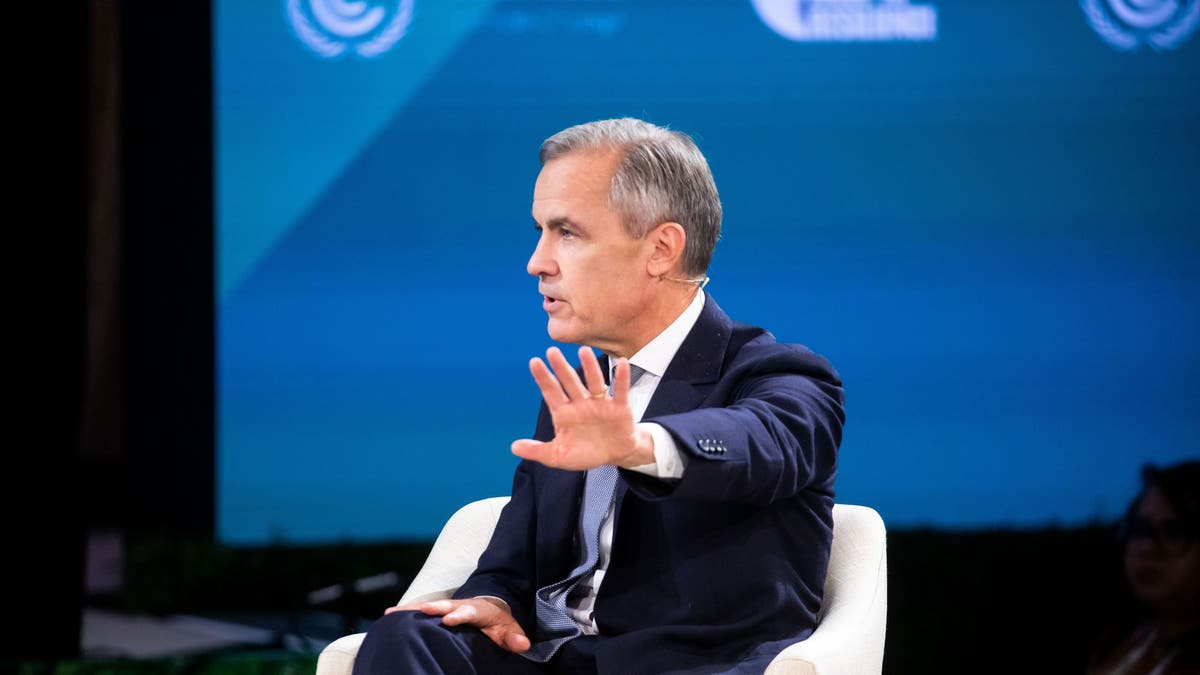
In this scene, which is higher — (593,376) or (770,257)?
(770,257)

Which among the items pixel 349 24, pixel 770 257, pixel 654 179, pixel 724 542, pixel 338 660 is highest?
pixel 349 24

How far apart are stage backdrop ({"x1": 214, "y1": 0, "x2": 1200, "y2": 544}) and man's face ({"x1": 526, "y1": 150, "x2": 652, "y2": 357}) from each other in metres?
2.70

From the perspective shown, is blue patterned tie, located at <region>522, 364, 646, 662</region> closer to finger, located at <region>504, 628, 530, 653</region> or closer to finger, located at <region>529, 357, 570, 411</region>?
finger, located at <region>504, 628, 530, 653</region>

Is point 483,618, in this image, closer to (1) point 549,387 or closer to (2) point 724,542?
(2) point 724,542

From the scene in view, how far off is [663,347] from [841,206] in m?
2.86

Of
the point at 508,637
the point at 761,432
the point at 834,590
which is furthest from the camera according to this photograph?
the point at 834,590

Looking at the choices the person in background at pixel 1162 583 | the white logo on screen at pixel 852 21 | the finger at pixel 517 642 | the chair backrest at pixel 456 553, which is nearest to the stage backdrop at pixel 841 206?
the white logo on screen at pixel 852 21

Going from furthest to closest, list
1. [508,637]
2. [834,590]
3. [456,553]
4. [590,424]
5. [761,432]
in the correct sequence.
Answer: [456,553] < [834,590] < [508,637] < [761,432] < [590,424]

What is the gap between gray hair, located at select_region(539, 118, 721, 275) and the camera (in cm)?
221

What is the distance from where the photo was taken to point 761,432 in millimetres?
1859

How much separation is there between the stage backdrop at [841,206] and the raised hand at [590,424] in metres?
3.20

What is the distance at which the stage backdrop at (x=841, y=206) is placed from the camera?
4.92 metres

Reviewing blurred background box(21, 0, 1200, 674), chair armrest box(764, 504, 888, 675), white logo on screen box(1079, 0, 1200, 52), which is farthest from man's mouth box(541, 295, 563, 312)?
white logo on screen box(1079, 0, 1200, 52)

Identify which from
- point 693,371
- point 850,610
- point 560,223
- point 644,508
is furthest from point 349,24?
point 850,610
